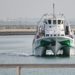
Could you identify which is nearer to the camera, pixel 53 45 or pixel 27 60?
pixel 27 60

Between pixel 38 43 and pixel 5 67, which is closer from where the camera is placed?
pixel 5 67

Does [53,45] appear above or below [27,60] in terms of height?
above

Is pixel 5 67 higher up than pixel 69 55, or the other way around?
pixel 5 67

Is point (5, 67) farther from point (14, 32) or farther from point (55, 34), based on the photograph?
point (14, 32)

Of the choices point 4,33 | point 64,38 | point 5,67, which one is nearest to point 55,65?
point 5,67

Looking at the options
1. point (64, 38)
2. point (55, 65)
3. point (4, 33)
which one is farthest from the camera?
point (4, 33)

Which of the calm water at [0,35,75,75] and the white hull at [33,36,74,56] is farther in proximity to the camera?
the white hull at [33,36,74,56]

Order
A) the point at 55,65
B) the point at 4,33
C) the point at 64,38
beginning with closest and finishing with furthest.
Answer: the point at 55,65 → the point at 64,38 → the point at 4,33

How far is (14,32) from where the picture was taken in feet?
530

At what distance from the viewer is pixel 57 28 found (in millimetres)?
59750

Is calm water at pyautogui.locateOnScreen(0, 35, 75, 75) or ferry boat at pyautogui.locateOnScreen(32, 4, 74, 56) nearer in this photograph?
calm water at pyautogui.locateOnScreen(0, 35, 75, 75)

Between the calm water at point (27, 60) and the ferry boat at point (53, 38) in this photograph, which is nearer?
the calm water at point (27, 60)

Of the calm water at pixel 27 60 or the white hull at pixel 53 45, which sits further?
the white hull at pixel 53 45

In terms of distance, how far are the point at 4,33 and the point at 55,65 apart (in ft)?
492
